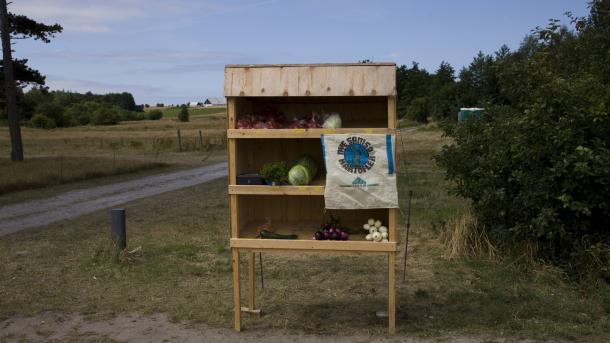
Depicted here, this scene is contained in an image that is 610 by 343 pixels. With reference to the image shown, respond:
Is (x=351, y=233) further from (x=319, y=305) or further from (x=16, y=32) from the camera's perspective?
(x=16, y=32)

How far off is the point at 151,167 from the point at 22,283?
62.4 feet

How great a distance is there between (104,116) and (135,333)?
291 feet

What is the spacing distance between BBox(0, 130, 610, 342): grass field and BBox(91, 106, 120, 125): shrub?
82.1m

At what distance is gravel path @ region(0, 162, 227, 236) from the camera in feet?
41.8

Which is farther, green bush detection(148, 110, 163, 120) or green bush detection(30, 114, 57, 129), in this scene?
green bush detection(148, 110, 163, 120)

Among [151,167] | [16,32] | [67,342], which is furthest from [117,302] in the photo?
[16,32]

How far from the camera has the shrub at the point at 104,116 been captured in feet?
292

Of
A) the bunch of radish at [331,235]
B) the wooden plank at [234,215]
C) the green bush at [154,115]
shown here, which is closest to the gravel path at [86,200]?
the wooden plank at [234,215]

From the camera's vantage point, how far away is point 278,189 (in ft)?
18.4

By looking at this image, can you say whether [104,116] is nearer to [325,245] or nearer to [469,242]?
[469,242]

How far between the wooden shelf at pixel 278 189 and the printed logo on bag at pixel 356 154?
304mm

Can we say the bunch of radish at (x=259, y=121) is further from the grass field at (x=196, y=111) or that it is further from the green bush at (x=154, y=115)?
the green bush at (x=154, y=115)

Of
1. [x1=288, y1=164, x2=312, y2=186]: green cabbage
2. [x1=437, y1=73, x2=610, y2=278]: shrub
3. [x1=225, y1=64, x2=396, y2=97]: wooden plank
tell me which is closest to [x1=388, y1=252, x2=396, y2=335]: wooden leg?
[x1=288, y1=164, x2=312, y2=186]: green cabbage

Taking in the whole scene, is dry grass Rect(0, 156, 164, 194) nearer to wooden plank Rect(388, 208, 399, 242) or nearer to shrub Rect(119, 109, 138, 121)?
wooden plank Rect(388, 208, 399, 242)
